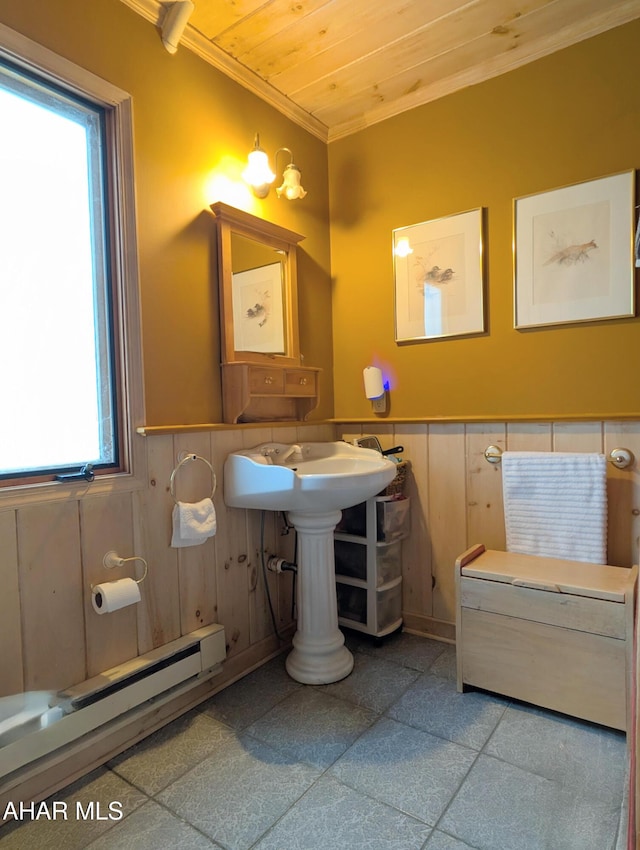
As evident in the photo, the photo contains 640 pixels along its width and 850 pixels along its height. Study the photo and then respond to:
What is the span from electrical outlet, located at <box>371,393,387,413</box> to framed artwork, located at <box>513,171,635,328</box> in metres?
0.66

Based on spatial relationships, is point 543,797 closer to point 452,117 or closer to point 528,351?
point 528,351

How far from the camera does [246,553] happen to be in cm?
196

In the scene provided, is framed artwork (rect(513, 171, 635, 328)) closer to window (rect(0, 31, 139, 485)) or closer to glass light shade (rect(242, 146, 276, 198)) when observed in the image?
glass light shade (rect(242, 146, 276, 198))

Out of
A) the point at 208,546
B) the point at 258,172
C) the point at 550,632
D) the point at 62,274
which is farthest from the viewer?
the point at 258,172

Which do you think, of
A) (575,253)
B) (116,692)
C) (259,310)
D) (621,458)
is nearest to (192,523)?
(116,692)

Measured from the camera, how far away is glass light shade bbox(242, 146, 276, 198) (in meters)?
1.91

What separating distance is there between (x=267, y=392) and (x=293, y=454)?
0.96 ft

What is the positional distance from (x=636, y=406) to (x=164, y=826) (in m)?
1.93

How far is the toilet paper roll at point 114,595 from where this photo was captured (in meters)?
1.39

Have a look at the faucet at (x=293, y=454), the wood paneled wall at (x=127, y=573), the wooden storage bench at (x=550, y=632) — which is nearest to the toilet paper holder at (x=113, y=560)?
the wood paneled wall at (x=127, y=573)

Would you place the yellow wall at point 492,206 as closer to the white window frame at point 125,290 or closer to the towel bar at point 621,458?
the towel bar at point 621,458

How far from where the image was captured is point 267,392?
1.96 metres

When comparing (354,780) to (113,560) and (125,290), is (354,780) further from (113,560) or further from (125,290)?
(125,290)

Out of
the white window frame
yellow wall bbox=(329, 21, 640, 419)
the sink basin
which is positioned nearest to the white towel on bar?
yellow wall bbox=(329, 21, 640, 419)
